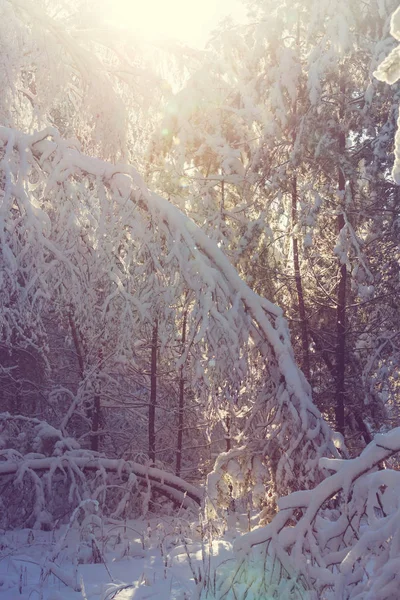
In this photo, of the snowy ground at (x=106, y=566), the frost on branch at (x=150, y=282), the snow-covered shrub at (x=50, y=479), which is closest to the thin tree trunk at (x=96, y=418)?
the snow-covered shrub at (x=50, y=479)

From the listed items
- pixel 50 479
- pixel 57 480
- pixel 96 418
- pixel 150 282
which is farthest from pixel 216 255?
pixel 96 418

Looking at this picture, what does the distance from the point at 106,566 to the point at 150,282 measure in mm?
2791

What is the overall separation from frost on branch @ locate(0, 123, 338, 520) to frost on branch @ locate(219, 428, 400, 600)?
1.76 m

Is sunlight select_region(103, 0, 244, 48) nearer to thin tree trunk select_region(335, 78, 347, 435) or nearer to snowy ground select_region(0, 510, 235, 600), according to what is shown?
thin tree trunk select_region(335, 78, 347, 435)

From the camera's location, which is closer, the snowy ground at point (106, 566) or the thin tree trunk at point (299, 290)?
the snowy ground at point (106, 566)

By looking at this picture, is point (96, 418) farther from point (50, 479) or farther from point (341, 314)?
point (341, 314)

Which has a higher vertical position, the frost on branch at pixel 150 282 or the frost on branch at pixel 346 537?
the frost on branch at pixel 150 282

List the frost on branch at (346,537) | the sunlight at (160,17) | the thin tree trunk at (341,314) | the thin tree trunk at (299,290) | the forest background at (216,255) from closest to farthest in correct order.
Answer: the frost on branch at (346,537) < the forest background at (216,255) < the sunlight at (160,17) < the thin tree trunk at (341,314) < the thin tree trunk at (299,290)

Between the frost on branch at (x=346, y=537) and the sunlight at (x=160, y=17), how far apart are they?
6.57 metres

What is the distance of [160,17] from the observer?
8.62m

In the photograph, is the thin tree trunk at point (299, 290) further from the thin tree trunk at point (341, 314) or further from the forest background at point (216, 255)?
the thin tree trunk at point (341, 314)

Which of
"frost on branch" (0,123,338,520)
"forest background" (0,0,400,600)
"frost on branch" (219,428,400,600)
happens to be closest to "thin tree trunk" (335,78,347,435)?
"forest background" (0,0,400,600)

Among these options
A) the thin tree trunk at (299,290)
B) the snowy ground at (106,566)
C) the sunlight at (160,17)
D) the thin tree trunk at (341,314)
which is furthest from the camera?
the thin tree trunk at (299,290)

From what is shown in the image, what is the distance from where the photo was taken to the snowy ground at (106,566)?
4789mm
